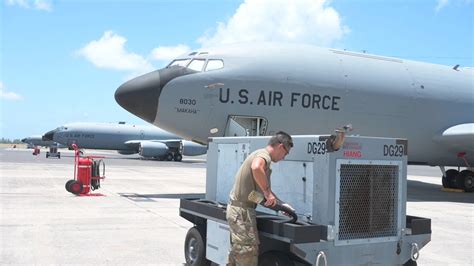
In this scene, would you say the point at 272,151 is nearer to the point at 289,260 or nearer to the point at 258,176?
the point at 258,176

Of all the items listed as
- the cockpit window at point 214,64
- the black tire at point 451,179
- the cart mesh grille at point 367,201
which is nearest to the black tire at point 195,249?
the cart mesh grille at point 367,201

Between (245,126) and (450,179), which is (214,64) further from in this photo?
(450,179)

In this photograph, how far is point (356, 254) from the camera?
→ 15.6 feet

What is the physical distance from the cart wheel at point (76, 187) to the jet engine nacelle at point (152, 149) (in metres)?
29.8

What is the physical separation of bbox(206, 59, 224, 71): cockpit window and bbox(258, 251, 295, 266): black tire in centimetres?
883

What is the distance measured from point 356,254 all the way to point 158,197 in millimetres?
9231

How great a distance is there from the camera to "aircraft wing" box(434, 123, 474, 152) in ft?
51.2

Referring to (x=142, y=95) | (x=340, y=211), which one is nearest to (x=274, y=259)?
(x=340, y=211)

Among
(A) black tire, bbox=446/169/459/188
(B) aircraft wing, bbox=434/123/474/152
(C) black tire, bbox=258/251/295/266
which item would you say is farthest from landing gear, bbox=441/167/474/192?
(C) black tire, bbox=258/251/295/266

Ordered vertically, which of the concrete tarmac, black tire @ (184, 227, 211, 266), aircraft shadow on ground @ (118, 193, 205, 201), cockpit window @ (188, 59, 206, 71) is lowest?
the concrete tarmac

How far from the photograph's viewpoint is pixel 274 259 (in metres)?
4.75

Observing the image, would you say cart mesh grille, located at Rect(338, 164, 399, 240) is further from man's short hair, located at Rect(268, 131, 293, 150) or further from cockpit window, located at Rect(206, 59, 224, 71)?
cockpit window, located at Rect(206, 59, 224, 71)

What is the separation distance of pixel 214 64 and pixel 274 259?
913cm

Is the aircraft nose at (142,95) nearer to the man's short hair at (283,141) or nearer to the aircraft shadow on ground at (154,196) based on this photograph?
the aircraft shadow on ground at (154,196)
